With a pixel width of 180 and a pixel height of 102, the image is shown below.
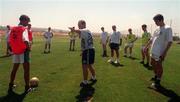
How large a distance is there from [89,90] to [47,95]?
58.0 inches


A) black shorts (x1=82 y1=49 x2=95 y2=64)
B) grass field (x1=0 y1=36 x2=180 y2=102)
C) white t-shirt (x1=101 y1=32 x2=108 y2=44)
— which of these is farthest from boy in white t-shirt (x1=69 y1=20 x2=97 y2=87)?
white t-shirt (x1=101 y1=32 x2=108 y2=44)

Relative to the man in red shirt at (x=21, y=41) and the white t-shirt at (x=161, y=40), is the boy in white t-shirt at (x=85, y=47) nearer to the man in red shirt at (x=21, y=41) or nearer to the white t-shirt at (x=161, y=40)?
the man in red shirt at (x=21, y=41)

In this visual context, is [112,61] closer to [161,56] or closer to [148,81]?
[148,81]

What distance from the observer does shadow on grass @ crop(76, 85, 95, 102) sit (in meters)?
8.99

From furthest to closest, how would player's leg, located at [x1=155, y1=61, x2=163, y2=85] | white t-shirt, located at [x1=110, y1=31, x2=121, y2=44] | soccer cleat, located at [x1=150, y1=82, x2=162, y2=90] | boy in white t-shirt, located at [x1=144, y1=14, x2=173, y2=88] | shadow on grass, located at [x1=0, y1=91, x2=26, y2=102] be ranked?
1. white t-shirt, located at [x1=110, y1=31, x2=121, y2=44]
2. soccer cleat, located at [x1=150, y1=82, x2=162, y2=90]
3. player's leg, located at [x1=155, y1=61, x2=163, y2=85]
4. boy in white t-shirt, located at [x1=144, y1=14, x2=173, y2=88]
5. shadow on grass, located at [x1=0, y1=91, x2=26, y2=102]

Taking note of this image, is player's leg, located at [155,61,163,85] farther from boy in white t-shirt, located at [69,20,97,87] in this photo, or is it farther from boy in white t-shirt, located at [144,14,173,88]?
boy in white t-shirt, located at [69,20,97,87]

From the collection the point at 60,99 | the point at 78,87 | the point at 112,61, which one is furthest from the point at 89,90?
the point at 112,61

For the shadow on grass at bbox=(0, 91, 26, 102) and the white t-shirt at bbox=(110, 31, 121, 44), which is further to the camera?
the white t-shirt at bbox=(110, 31, 121, 44)

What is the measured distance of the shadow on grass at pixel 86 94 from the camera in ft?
29.5

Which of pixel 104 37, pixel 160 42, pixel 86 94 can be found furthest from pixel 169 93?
pixel 104 37

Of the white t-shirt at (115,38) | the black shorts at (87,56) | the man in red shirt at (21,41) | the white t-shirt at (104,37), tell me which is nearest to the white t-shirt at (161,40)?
the black shorts at (87,56)

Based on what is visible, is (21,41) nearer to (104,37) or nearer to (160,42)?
(160,42)

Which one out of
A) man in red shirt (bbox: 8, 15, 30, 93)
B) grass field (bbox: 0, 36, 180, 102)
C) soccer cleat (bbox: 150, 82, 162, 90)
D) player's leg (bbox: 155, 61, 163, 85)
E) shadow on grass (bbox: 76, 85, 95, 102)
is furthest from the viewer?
→ soccer cleat (bbox: 150, 82, 162, 90)

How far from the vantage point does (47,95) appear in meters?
9.52
